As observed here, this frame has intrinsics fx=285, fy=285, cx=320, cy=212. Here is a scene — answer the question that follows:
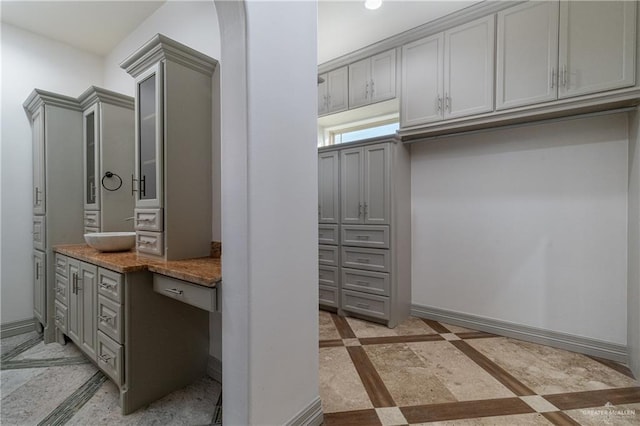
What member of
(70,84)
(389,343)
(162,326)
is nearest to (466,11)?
(389,343)

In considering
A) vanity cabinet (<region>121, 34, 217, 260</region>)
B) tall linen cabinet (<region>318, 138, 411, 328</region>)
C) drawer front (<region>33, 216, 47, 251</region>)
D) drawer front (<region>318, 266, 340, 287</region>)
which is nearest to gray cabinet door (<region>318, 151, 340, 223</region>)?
tall linen cabinet (<region>318, 138, 411, 328</region>)

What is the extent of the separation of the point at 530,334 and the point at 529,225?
0.93 metres

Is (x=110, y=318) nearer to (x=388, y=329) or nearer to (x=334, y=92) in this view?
(x=388, y=329)

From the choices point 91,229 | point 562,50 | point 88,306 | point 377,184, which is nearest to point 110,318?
point 88,306

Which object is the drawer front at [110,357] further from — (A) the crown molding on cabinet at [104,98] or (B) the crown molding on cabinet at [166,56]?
(A) the crown molding on cabinet at [104,98]

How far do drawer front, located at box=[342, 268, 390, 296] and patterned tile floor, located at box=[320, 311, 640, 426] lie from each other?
1.45 feet

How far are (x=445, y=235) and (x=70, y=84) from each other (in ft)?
14.0

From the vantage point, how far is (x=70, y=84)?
3.05m

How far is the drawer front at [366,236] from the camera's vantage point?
2.83 m

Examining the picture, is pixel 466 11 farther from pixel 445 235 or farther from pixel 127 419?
pixel 127 419

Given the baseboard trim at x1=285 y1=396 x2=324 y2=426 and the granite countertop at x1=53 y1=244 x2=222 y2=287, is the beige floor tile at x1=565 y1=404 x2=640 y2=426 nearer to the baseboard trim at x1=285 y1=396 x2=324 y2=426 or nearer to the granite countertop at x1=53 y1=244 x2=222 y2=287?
the baseboard trim at x1=285 y1=396 x2=324 y2=426

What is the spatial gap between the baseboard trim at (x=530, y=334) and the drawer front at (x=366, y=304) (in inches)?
18.6

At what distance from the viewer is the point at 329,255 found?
321cm

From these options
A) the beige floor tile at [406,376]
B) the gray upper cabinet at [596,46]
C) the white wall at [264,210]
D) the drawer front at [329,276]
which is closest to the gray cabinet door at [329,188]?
the drawer front at [329,276]
